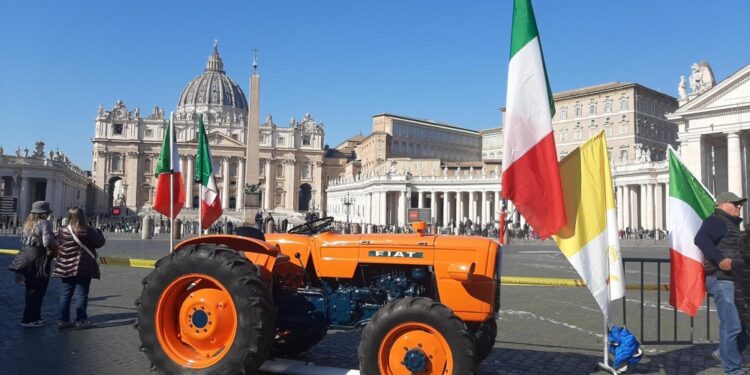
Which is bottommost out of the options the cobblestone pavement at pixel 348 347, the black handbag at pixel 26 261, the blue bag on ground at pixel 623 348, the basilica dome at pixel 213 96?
the cobblestone pavement at pixel 348 347

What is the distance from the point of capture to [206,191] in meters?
15.6

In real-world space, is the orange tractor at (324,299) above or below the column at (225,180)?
below

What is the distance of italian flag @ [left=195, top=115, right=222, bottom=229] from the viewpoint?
49.8 ft

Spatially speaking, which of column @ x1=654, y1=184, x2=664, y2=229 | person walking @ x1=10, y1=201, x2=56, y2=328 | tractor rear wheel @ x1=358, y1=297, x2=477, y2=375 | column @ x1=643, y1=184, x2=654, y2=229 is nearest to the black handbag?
person walking @ x1=10, y1=201, x2=56, y2=328

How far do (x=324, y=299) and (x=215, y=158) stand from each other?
310ft

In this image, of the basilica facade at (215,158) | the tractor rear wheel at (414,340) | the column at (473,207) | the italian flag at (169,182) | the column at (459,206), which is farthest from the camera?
the basilica facade at (215,158)

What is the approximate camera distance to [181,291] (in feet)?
16.9

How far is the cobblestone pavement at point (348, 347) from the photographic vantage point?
5.84 m

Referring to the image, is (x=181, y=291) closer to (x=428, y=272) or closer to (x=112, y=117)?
(x=428, y=272)

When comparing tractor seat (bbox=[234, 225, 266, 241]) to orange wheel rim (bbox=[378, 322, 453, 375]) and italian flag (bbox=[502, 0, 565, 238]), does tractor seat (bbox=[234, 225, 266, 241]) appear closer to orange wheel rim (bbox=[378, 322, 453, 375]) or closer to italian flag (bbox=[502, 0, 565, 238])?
orange wheel rim (bbox=[378, 322, 453, 375])

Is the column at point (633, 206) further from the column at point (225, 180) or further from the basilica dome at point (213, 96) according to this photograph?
the basilica dome at point (213, 96)

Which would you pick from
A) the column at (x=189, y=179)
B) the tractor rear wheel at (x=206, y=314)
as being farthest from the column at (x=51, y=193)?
the tractor rear wheel at (x=206, y=314)

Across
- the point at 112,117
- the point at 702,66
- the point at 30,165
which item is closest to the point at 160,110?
the point at 112,117

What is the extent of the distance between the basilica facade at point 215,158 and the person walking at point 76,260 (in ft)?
258
